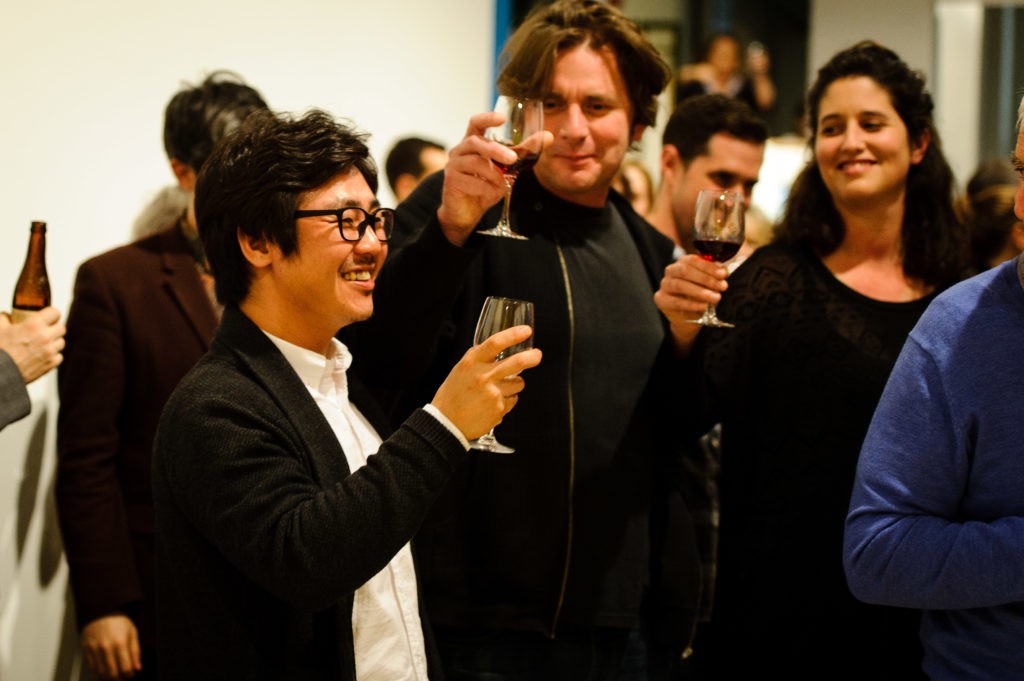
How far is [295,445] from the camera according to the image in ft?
4.99

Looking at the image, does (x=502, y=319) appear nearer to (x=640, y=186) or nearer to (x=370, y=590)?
(x=370, y=590)

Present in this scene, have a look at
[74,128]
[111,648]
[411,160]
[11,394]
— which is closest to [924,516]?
[11,394]

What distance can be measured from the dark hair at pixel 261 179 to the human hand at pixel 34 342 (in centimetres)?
51

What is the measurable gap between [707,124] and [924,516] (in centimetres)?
195

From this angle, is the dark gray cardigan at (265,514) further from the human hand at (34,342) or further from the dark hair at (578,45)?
the dark hair at (578,45)

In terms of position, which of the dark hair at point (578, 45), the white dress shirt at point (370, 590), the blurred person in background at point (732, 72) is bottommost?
the white dress shirt at point (370, 590)

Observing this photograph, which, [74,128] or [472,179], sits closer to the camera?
[472,179]

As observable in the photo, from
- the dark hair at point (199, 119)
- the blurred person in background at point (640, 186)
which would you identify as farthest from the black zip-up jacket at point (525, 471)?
the blurred person in background at point (640, 186)

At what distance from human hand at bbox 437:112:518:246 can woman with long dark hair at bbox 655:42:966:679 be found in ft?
1.28

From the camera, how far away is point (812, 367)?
85.8 inches

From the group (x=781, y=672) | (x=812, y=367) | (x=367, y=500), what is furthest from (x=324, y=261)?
(x=781, y=672)

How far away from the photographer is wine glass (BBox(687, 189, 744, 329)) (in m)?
2.04

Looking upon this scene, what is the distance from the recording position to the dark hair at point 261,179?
1627 mm

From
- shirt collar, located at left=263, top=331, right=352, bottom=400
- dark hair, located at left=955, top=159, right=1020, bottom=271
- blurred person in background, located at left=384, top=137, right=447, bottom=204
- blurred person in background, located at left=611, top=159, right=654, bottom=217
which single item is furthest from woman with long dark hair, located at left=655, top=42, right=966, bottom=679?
blurred person in background, located at left=611, top=159, right=654, bottom=217
